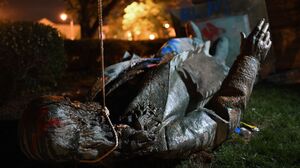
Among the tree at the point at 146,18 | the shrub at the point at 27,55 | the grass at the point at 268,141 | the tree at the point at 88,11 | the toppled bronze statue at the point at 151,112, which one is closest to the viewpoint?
the toppled bronze statue at the point at 151,112

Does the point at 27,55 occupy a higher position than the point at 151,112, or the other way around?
the point at 27,55

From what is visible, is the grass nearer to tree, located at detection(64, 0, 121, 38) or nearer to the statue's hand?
the statue's hand

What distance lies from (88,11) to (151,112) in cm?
1673

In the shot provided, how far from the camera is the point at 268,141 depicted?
15.7ft

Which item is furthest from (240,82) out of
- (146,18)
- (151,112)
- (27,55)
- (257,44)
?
(146,18)

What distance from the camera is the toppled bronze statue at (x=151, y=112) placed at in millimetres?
2404

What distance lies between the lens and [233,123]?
3643 millimetres

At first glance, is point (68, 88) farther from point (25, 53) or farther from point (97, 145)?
point (97, 145)

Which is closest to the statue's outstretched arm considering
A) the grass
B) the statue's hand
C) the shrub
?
the statue's hand

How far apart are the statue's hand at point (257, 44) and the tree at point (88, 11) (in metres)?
15.1

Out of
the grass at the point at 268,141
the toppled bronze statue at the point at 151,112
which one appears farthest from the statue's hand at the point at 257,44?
Answer: the grass at the point at 268,141

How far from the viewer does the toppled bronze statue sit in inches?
94.7

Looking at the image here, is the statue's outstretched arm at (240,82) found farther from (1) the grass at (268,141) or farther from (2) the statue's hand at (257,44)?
(1) the grass at (268,141)

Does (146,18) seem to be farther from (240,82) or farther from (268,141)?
(240,82)
